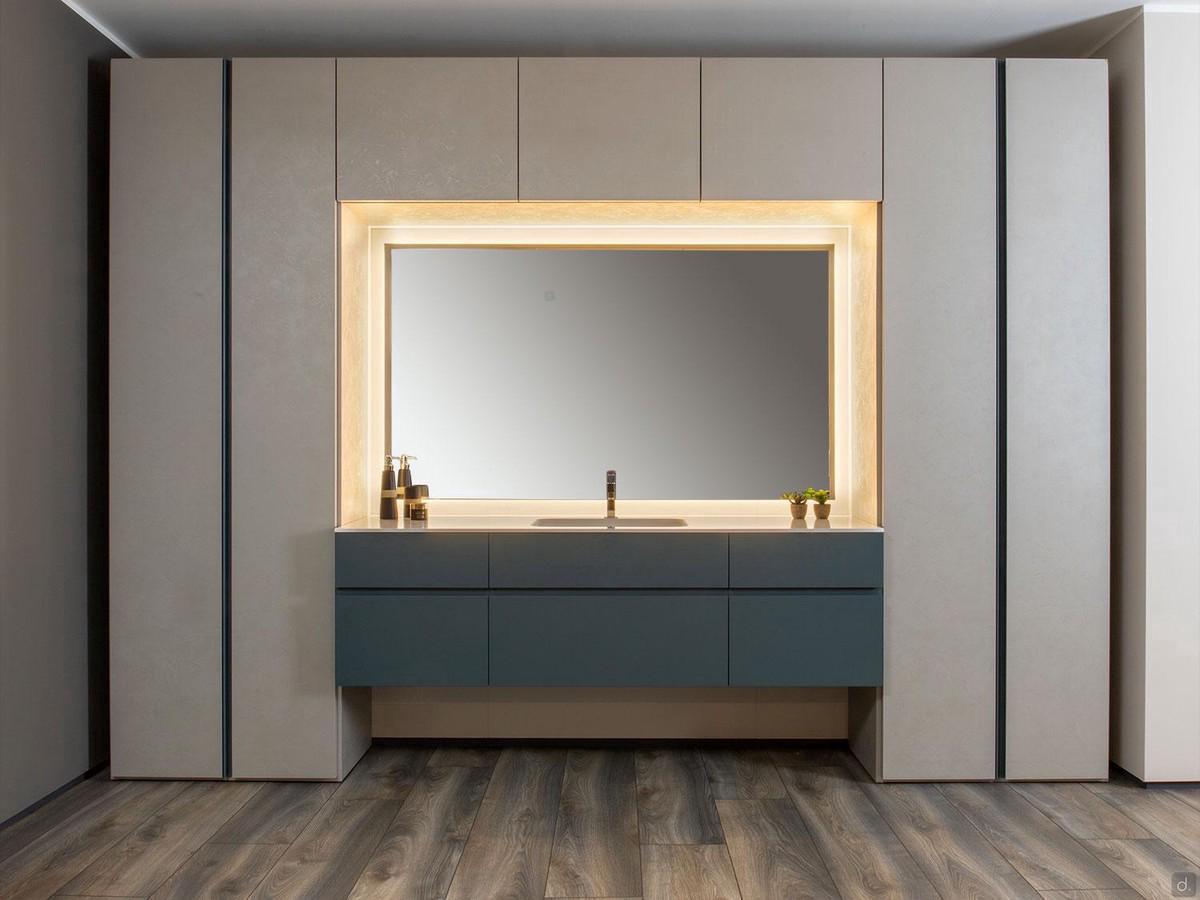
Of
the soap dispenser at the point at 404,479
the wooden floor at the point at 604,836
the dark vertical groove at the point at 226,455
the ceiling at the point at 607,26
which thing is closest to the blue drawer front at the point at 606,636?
the wooden floor at the point at 604,836

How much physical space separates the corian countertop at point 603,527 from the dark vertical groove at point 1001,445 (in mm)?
457

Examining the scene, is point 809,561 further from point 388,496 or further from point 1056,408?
point 388,496

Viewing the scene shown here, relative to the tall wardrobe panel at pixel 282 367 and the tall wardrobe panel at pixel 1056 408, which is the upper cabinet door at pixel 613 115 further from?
the tall wardrobe panel at pixel 1056 408

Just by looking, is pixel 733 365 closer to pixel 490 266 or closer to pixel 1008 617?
pixel 490 266

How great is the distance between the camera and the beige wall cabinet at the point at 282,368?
10.0 ft

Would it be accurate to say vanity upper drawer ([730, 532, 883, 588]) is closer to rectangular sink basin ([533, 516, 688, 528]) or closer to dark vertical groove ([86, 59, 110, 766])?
rectangular sink basin ([533, 516, 688, 528])

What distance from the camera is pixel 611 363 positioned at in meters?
3.58

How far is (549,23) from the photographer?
3102 millimetres

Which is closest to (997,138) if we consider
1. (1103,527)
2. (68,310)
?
(1103,527)

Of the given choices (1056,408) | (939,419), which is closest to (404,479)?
(939,419)

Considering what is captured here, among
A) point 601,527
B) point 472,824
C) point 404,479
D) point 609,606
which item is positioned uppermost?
point 404,479

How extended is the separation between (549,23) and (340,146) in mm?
856

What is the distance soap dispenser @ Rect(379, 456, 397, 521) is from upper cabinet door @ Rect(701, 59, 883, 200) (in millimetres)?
1568

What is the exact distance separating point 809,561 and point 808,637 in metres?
0.26
